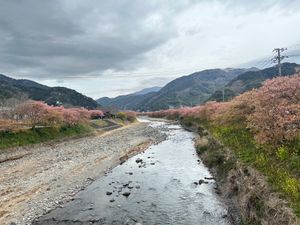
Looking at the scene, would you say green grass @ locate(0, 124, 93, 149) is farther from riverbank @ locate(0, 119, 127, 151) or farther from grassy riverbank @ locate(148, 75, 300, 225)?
grassy riverbank @ locate(148, 75, 300, 225)

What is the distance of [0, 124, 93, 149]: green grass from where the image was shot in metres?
46.9

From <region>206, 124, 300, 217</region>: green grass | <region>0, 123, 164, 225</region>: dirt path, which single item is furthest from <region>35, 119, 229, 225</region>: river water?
<region>206, 124, 300, 217</region>: green grass

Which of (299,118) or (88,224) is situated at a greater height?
(299,118)

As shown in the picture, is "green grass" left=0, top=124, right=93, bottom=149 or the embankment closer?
the embankment

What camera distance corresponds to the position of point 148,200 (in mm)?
22125

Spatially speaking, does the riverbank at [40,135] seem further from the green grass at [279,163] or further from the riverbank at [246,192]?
the green grass at [279,163]

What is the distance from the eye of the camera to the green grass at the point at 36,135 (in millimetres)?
46938

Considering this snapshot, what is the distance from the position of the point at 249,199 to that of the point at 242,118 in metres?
21.2

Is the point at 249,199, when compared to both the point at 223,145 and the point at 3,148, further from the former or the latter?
the point at 3,148

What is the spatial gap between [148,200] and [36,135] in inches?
1501

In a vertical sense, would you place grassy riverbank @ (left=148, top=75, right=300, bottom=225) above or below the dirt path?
above

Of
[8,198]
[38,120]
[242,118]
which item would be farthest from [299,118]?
[38,120]

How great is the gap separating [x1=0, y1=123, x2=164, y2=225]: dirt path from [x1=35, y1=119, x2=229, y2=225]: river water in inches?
55.0

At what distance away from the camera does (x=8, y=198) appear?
23.2 metres
